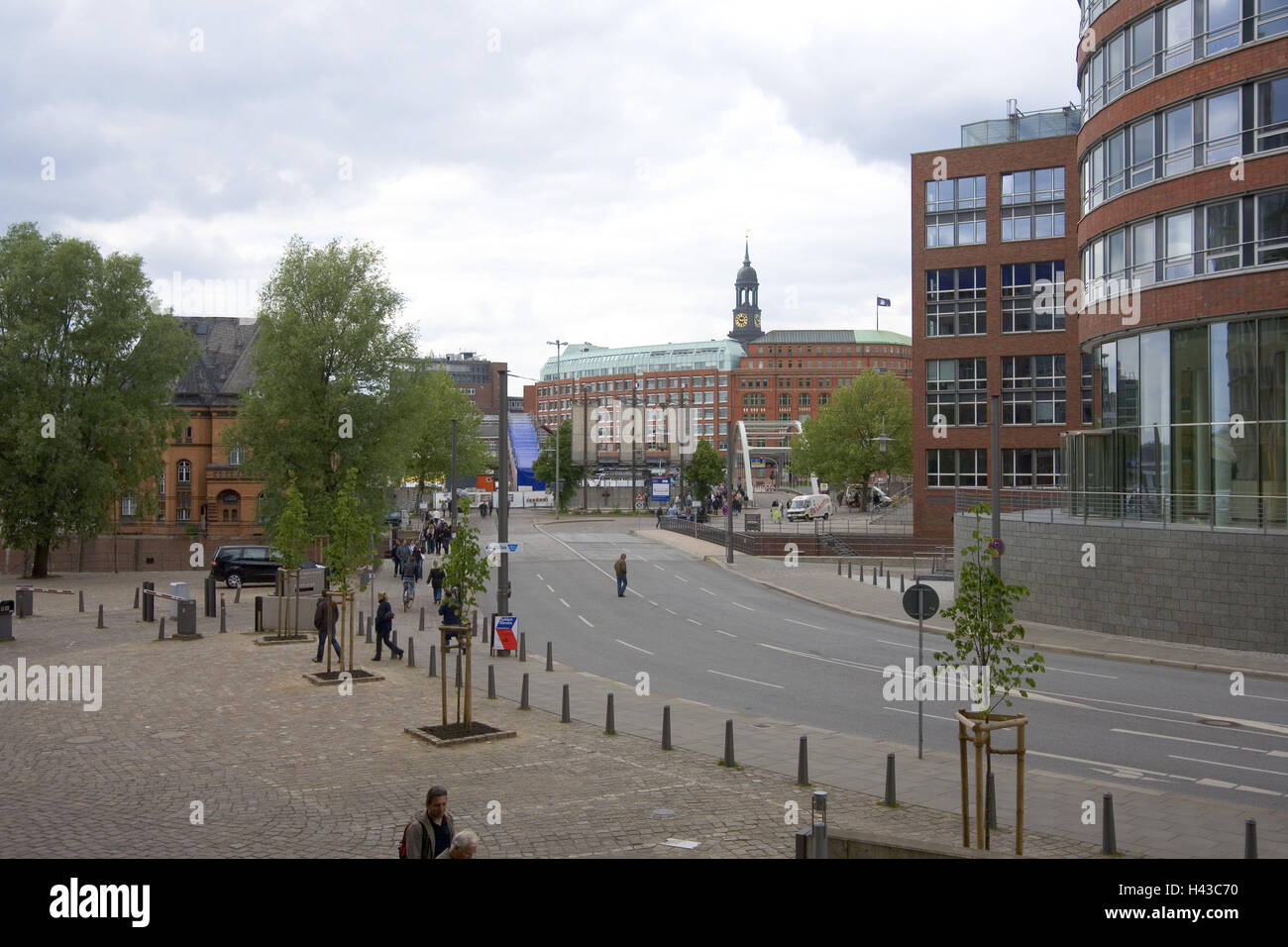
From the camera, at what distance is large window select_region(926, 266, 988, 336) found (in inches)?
2194

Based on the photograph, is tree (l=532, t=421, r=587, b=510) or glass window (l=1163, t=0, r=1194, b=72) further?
tree (l=532, t=421, r=587, b=510)

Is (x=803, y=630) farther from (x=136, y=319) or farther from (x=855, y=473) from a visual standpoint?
(x=855, y=473)

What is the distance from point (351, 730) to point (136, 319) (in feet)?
125

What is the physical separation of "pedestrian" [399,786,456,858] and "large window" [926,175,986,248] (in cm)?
5304

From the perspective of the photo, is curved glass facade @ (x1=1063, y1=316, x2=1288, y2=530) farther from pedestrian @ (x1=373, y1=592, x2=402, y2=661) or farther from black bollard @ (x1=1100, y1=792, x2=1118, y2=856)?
pedestrian @ (x1=373, y1=592, x2=402, y2=661)

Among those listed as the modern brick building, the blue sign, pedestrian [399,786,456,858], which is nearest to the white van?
the modern brick building

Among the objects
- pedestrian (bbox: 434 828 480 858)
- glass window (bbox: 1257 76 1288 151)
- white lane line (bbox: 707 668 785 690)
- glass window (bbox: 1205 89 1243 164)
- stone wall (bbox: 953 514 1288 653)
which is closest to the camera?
pedestrian (bbox: 434 828 480 858)

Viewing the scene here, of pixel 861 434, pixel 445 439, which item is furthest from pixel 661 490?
pixel 445 439

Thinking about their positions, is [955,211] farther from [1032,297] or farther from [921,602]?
[921,602]

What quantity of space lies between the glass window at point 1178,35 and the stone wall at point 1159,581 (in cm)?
1213

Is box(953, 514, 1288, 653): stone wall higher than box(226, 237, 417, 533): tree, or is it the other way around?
box(226, 237, 417, 533): tree

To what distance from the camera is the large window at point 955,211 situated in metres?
55.5

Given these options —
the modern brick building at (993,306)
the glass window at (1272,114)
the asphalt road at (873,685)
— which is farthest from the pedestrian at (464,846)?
the modern brick building at (993,306)
